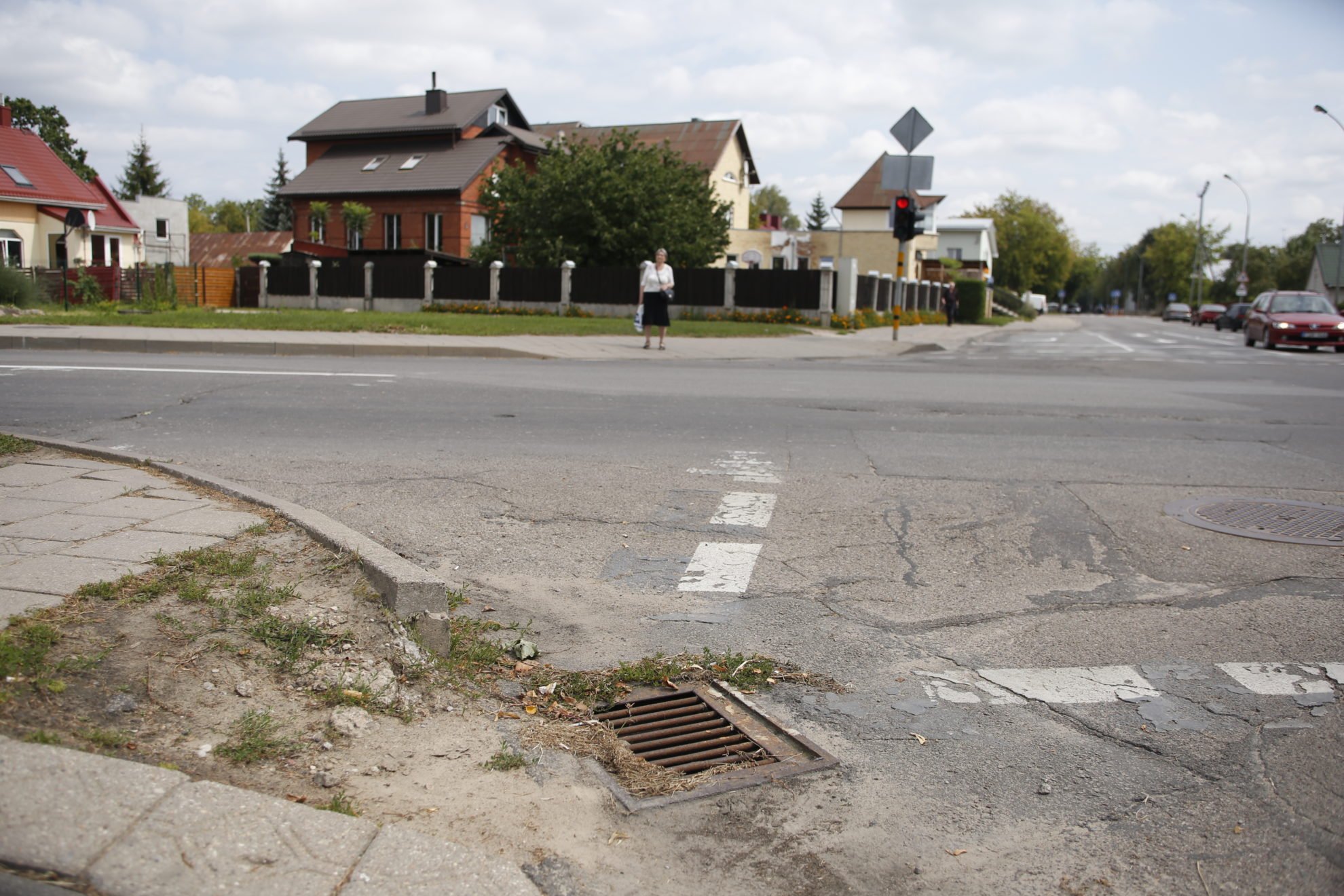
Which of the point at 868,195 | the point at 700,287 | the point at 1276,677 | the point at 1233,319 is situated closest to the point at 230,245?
the point at 868,195

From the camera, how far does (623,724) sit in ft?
11.3

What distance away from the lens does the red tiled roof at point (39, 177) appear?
43500 millimetres

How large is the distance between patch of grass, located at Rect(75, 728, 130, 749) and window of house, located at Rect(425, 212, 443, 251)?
4909 centimetres

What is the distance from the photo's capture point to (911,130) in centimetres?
2053

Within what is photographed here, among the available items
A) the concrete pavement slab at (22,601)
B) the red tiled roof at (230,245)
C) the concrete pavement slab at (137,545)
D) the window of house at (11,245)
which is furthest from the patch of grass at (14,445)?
the red tiled roof at (230,245)

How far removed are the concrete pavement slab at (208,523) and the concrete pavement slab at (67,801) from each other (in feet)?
6.70

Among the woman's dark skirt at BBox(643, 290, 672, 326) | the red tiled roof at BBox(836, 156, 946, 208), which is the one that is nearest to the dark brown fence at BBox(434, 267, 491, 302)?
the woman's dark skirt at BBox(643, 290, 672, 326)

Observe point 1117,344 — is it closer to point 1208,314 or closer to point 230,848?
point 230,848

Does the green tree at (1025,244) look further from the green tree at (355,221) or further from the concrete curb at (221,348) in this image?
the concrete curb at (221,348)

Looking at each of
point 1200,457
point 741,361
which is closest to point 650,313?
point 741,361

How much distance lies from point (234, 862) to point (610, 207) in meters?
33.6

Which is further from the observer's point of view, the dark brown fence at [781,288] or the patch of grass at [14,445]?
the dark brown fence at [781,288]

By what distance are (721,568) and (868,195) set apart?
227ft

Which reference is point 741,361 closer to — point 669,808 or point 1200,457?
point 1200,457
